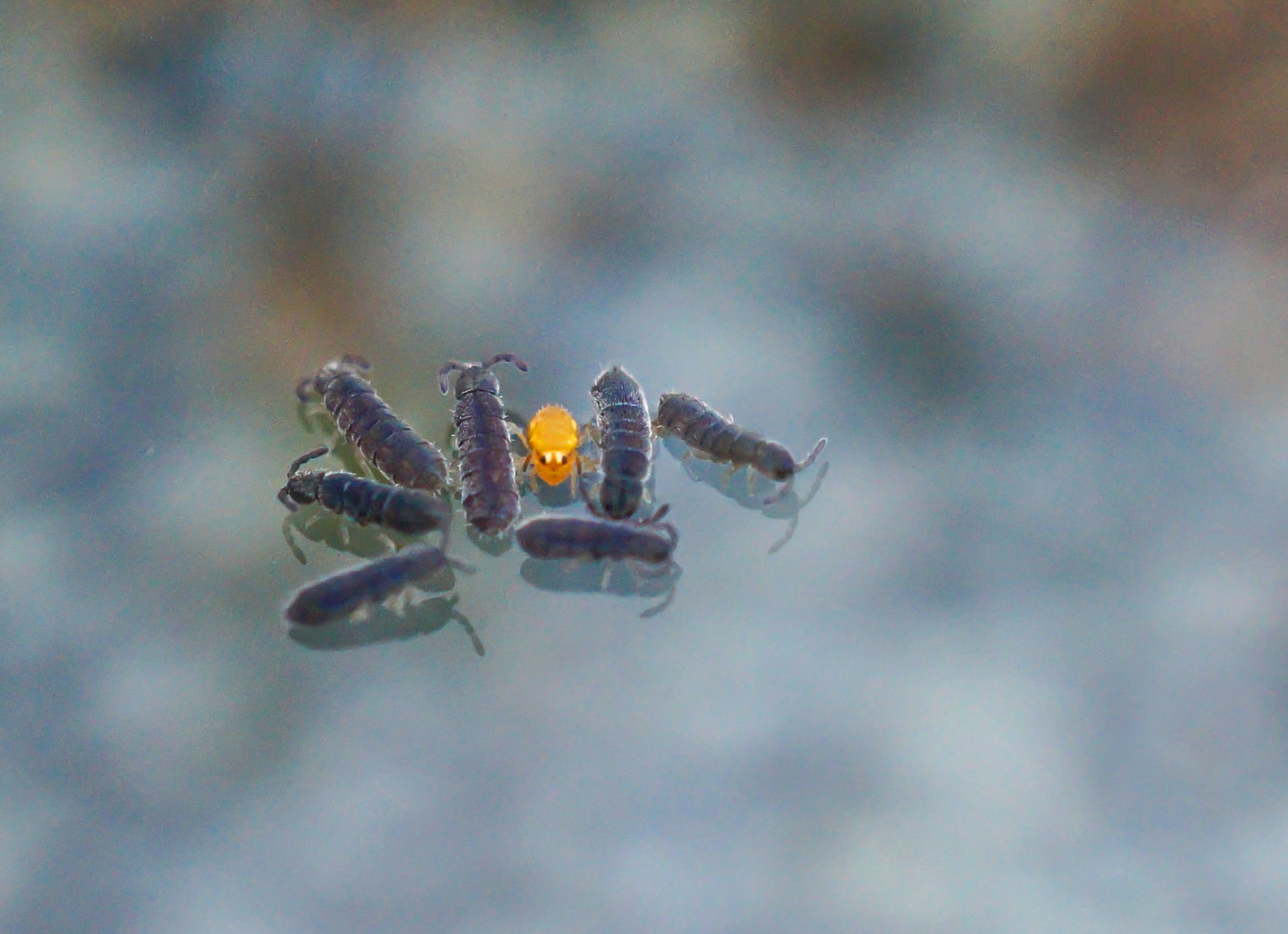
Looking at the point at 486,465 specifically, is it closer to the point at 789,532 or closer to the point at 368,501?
the point at 368,501

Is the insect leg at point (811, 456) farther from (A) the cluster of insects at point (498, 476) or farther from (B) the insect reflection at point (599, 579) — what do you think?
(B) the insect reflection at point (599, 579)

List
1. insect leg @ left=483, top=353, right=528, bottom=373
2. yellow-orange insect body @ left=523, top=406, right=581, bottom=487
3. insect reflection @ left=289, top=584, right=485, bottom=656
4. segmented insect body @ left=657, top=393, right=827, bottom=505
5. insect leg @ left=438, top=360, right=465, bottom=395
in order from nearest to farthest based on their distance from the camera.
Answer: insect reflection @ left=289, top=584, right=485, bottom=656 < yellow-orange insect body @ left=523, top=406, right=581, bottom=487 < segmented insect body @ left=657, top=393, right=827, bottom=505 < insect leg @ left=438, top=360, right=465, bottom=395 < insect leg @ left=483, top=353, right=528, bottom=373

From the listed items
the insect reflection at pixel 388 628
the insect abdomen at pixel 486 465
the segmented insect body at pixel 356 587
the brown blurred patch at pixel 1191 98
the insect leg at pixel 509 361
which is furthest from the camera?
the brown blurred patch at pixel 1191 98

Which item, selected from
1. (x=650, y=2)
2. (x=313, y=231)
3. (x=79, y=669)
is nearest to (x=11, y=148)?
(x=313, y=231)

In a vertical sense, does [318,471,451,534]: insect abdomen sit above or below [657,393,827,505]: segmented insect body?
below

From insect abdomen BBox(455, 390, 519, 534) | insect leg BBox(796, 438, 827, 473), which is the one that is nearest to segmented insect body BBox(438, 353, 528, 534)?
insect abdomen BBox(455, 390, 519, 534)

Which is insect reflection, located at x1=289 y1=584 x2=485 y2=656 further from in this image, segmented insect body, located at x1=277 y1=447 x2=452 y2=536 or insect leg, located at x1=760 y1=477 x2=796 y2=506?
insect leg, located at x1=760 y1=477 x2=796 y2=506

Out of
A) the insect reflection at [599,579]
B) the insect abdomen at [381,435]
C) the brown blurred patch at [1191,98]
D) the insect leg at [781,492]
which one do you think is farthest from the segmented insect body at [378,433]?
the brown blurred patch at [1191,98]
